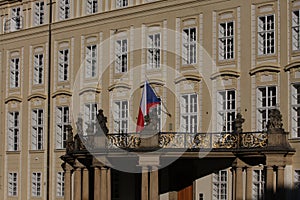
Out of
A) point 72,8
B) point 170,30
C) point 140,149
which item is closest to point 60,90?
point 72,8

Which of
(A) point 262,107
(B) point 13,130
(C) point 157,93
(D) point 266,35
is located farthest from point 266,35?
(B) point 13,130

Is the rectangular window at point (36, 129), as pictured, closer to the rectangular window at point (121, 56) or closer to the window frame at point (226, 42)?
the rectangular window at point (121, 56)

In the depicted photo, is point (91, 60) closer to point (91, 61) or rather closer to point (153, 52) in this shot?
point (91, 61)

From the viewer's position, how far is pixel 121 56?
1489 inches

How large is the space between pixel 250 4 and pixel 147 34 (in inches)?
219

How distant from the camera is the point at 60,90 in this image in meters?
40.4

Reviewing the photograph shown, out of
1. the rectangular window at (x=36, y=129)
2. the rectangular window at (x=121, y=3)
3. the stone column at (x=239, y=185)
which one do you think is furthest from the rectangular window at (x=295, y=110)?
the rectangular window at (x=36, y=129)

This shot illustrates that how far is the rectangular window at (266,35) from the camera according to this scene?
1259 inches

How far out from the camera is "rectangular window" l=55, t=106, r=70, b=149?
132ft

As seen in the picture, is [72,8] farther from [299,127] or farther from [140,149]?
[299,127]

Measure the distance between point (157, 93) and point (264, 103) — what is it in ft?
17.3

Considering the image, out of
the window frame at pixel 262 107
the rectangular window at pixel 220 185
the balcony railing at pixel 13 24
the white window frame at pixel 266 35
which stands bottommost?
the rectangular window at pixel 220 185

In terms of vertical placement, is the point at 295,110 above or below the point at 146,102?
below

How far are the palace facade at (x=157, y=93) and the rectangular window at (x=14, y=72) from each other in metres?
0.06
